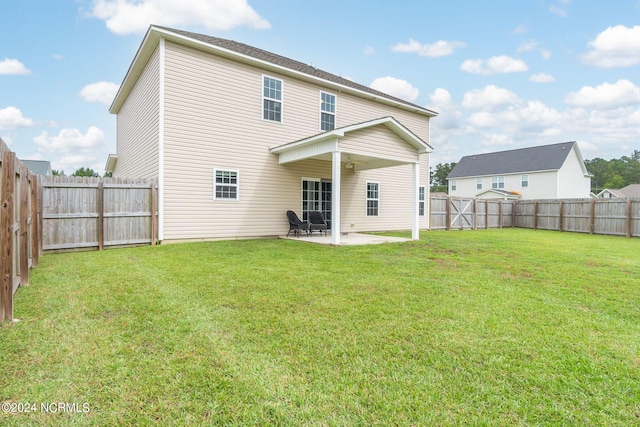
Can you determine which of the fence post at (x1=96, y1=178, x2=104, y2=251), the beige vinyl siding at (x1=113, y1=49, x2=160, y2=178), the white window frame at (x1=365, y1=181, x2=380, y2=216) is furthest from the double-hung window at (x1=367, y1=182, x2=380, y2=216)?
the fence post at (x1=96, y1=178, x2=104, y2=251)

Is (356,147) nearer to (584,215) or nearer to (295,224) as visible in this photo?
(295,224)

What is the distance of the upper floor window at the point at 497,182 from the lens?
30.3m

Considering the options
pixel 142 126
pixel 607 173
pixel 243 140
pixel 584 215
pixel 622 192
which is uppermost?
pixel 607 173

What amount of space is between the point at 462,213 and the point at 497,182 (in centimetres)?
1663

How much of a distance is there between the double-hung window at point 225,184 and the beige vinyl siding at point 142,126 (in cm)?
165

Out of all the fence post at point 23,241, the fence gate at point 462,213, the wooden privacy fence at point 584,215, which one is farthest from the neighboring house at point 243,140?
the wooden privacy fence at point 584,215

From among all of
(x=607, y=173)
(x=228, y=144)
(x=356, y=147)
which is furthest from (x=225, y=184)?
(x=607, y=173)

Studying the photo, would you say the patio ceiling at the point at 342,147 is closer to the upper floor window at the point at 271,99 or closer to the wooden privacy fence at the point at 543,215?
the upper floor window at the point at 271,99

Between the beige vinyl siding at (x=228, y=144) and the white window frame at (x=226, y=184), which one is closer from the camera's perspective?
the beige vinyl siding at (x=228, y=144)

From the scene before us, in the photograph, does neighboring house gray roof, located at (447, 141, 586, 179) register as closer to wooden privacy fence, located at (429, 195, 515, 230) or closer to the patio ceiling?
wooden privacy fence, located at (429, 195, 515, 230)

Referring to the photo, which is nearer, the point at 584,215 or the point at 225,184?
the point at 225,184

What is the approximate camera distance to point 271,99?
35.8 ft

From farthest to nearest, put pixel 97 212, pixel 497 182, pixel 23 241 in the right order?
pixel 497 182
pixel 97 212
pixel 23 241

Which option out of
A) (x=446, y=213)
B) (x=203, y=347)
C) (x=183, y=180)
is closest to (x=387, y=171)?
(x=446, y=213)
